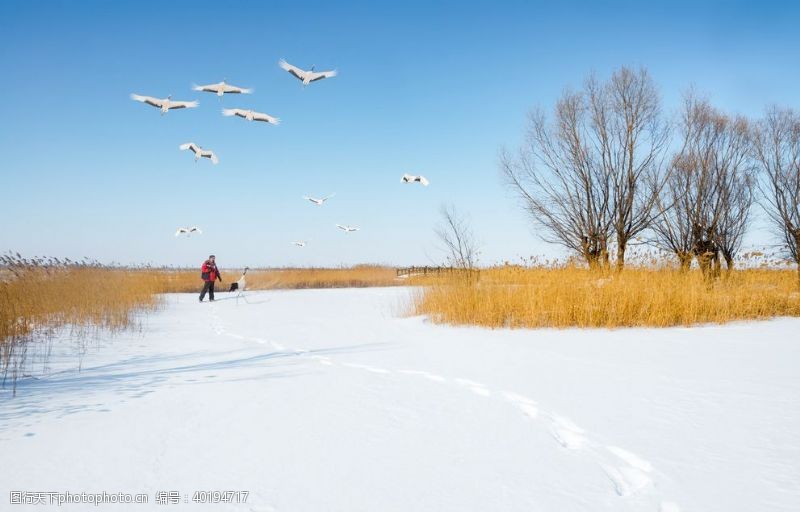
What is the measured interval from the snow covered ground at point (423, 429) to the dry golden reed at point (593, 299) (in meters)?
2.27

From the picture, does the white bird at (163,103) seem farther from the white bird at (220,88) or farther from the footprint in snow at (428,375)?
the footprint in snow at (428,375)

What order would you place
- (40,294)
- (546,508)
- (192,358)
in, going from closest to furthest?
(546,508) → (192,358) → (40,294)

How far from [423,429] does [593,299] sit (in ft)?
20.0

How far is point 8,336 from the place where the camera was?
5883mm

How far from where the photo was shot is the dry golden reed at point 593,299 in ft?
26.7

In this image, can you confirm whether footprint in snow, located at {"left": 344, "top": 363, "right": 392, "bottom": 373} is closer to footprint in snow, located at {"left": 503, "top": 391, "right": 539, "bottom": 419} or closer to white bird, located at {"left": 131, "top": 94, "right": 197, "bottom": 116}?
footprint in snow, located at {"left": 503, "top": 391, "right": 539, "bottom": 419}

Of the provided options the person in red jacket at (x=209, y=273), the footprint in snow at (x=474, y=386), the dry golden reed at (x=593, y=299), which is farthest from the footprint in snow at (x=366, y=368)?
the person in red jacket at (x=209, y=273)

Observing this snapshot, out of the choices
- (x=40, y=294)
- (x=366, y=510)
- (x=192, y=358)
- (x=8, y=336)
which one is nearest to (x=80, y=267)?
(x=40, y=294)

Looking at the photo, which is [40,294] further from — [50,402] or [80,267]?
[50,402]

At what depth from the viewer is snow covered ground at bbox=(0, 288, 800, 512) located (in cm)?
205

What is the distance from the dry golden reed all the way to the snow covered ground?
7.44ft

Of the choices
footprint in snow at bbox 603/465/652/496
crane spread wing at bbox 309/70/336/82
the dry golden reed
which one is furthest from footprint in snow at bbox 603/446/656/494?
crane spread wing at bbox 309/70/336/82

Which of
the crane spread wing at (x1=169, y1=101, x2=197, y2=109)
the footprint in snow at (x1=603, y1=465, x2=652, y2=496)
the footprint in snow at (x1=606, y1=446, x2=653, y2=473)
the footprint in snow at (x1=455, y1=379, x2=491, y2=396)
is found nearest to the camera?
the footprint in snow at (x1=603, y1=465, x2=652, y2=496)

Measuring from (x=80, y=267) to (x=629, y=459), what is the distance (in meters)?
14.2
